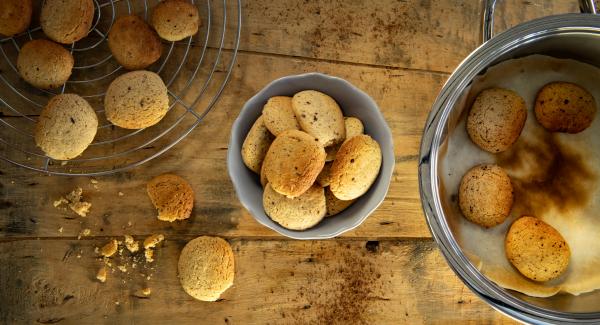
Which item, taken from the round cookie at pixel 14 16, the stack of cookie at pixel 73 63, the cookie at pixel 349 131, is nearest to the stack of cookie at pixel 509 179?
the cookie at pixel 349 131

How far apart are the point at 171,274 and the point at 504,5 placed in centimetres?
87

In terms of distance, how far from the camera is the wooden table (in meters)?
0.99

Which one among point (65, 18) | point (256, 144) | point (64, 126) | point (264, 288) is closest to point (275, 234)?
point (264, 288)

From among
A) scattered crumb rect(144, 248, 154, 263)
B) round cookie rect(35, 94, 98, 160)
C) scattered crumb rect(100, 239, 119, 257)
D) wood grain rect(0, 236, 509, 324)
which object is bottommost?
wood grain rect(0, 236, 509, 324)

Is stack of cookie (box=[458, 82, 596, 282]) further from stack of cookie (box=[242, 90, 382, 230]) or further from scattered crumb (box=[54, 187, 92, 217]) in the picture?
scattered crumb (box=[54, 187, 92, 217])

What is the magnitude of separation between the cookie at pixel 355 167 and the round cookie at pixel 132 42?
0.39 metres

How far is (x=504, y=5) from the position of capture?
1115 mm

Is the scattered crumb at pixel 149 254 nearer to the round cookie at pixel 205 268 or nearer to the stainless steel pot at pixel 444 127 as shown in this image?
the round cookie at pixel 205 268

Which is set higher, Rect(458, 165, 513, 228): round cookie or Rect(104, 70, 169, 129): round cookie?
Rect(104, 70, 169, 129): round cookie

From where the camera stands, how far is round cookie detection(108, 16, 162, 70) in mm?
943

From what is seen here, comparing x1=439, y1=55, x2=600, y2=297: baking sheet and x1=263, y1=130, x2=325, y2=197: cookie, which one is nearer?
x1=263, y1=130, x2=325, y2=197: cookie

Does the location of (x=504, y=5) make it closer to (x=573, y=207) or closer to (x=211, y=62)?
(x=573, y=207)

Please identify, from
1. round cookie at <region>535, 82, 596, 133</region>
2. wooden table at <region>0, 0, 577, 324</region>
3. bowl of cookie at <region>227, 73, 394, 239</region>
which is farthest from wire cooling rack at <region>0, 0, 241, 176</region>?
round cookie at <region>535, 82, 596, 133</region>

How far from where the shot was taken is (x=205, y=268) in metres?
0.97
